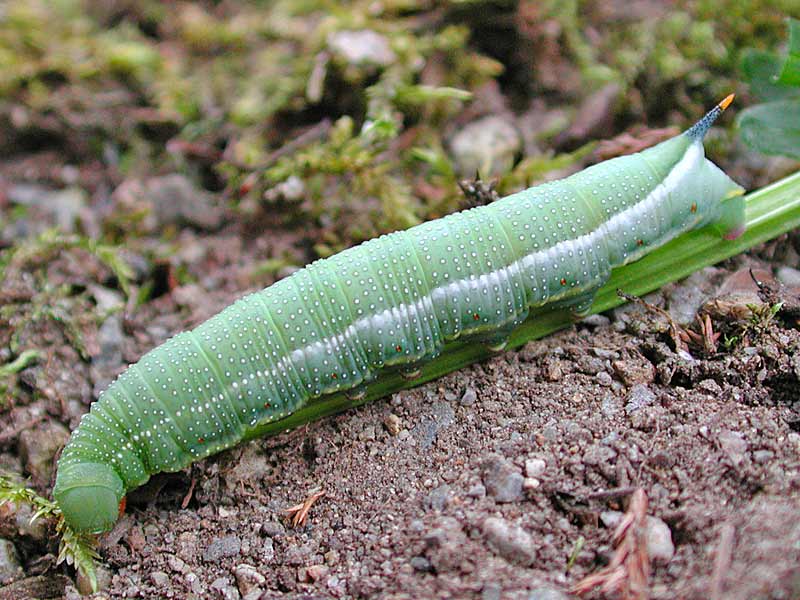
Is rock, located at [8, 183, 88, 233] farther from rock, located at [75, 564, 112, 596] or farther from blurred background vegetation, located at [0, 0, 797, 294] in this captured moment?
rock, located at [75, 564, 112, 596]

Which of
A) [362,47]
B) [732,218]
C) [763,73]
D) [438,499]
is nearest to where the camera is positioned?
[438,499]

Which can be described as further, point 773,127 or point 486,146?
point 486,146

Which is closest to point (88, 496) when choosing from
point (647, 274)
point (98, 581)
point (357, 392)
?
point (98, 581)

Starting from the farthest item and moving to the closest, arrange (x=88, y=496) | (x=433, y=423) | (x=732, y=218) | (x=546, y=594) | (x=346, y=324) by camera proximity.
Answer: (x=732, y=218) < (x=433, y=423) < (x=346, y=324) < (x=88, y=496) < (x=546, y=594)

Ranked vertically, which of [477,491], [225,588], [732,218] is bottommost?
[225,588]

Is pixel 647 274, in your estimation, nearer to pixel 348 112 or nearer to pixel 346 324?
pixel 346 324

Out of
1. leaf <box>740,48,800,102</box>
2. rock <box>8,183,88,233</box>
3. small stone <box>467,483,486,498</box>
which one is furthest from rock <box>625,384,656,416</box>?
rock <box>8,183,88,233</box>

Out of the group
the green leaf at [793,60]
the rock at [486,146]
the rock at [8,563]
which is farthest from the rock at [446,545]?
the green leaf at [793,60]

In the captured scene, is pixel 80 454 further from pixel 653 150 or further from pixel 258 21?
pixel 258 21
